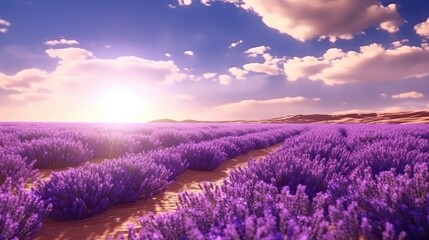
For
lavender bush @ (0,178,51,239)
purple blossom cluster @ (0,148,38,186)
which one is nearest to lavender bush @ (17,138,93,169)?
purple blossom cluster @ (0,148,38,186)

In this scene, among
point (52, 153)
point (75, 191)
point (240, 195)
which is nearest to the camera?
point (240, 195)

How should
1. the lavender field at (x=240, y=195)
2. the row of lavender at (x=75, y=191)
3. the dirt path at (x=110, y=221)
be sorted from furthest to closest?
the dirt path at (x=110, y=221) → the row of lavender at (x=75, y=191) → the lavender field at (x=240, y=195)

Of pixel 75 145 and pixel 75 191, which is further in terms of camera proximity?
pixel 75 145

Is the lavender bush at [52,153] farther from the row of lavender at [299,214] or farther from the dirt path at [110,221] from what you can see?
the row of lavender at [299,214]

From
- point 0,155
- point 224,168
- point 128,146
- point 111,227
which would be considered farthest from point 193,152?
point 111,227

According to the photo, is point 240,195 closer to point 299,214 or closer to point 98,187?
point 299,214

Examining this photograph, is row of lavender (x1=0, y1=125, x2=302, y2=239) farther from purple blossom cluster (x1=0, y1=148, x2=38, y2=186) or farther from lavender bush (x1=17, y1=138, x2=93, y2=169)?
lavender bush (x1=17, y1=138, x2=93, y2=169)

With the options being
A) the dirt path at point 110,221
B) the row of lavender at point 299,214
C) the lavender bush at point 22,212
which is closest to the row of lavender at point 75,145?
the dirt path at point 110,221

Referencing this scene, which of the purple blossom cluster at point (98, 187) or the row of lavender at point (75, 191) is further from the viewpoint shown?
the purple blossom cluster at point (98, 187)

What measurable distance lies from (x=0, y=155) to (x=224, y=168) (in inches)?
148

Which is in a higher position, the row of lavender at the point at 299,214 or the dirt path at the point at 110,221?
the row of lavender at the point at 299,214

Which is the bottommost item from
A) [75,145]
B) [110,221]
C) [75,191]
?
[110,221]

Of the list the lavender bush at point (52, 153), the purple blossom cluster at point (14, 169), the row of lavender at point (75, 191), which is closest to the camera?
the row of lavender at point (75, 191)

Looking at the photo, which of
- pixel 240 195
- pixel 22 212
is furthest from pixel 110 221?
pixel 240 195
